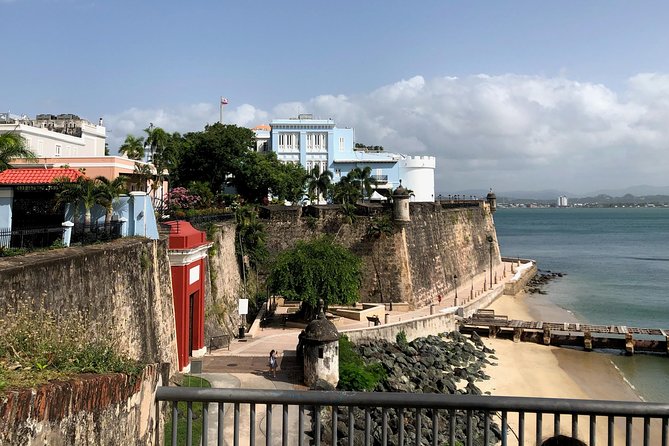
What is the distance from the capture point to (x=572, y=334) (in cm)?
3095

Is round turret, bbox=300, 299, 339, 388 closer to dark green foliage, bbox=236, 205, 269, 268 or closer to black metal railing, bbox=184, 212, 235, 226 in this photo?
black metal railing, bbox=184, 212, 235, 226

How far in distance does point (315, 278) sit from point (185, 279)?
944cm

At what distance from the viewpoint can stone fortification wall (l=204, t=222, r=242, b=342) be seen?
22.0 meters

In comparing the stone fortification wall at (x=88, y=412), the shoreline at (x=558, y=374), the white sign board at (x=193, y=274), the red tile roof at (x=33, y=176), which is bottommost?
the shoreline at (x=558, y=374)

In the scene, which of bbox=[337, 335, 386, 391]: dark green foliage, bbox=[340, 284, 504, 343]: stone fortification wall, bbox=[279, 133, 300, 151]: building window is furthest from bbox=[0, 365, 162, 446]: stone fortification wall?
bbox=[279, 133, 300, 151]: building window

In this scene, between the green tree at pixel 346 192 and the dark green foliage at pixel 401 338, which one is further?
the green tree at pixel 346 192

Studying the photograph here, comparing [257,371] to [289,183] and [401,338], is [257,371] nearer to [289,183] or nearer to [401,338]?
[401,338]

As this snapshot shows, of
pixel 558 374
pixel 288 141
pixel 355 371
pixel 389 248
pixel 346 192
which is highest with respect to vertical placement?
pixel 288 141

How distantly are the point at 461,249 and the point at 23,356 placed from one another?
128ft

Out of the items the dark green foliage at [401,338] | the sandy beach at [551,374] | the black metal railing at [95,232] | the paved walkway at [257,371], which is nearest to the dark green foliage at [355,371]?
the paved walkway at [257,371]

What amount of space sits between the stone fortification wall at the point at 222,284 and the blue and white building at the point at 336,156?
2565 cm

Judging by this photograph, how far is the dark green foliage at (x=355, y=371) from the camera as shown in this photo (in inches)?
701

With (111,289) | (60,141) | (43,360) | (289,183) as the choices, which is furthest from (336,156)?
(43,360)

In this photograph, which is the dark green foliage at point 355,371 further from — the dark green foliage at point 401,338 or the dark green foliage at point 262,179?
the dark green foliage at point 262,179
